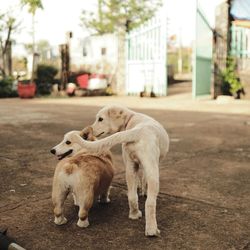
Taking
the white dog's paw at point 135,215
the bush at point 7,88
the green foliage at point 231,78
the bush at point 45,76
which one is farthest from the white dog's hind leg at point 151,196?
the bush at point 45,76

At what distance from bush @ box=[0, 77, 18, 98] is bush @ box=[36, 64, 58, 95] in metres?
1.26

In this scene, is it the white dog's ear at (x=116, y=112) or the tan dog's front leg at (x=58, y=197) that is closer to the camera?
the tan dog's front leg at (x=58, y=197)

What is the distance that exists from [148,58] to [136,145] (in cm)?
1189

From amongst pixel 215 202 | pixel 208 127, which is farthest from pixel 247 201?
pixel 208 127

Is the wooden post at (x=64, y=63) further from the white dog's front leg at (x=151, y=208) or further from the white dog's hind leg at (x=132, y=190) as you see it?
the white dog's front leg at (x=151, y=208)

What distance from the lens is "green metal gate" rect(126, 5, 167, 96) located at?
1382 centimetres

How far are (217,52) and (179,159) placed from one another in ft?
29.5

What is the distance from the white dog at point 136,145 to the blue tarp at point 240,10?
36.2 ft

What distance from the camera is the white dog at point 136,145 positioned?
103 inches

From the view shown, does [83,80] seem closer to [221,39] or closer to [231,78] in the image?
[221,39]

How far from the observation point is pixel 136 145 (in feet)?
8.92

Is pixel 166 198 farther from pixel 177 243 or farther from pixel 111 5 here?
pixel 111 5

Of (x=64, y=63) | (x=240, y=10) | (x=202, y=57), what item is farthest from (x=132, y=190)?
(x=64, y=63)

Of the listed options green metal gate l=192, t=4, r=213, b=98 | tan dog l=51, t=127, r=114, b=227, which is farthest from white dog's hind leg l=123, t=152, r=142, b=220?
green metal gate l=192, t=4, r=213, b=98
